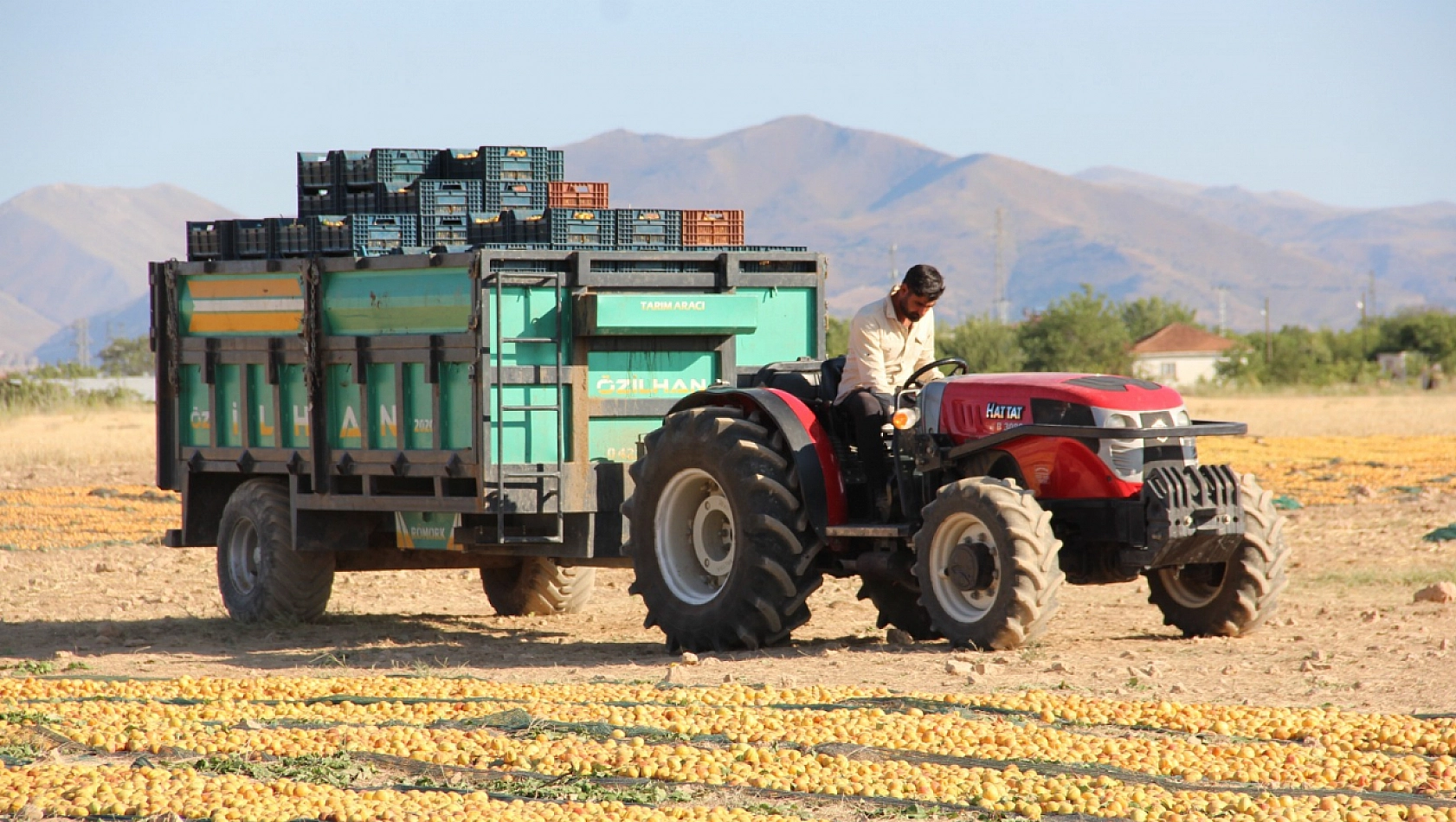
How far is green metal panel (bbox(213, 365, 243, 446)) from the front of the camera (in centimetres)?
1305

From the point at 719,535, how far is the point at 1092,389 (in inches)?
98.6

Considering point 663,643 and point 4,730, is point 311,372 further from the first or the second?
point 4,730

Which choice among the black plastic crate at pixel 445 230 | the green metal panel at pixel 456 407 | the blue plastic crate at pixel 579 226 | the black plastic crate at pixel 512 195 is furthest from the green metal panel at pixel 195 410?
the blue plastic crate at pixel 579 226

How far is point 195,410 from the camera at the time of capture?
1343cm

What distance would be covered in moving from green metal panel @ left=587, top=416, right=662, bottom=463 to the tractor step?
77.0 inches

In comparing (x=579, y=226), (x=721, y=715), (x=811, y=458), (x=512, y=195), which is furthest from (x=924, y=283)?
(x=512, y=195)

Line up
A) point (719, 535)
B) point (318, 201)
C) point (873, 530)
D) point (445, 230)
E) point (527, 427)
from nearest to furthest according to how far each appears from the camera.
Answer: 1. point (873, 530)
2. point (719, 535)
3. point (527, 427)
4. point (445, 230)
5. point (318, 201)

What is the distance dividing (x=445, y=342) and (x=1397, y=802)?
6.56 metres

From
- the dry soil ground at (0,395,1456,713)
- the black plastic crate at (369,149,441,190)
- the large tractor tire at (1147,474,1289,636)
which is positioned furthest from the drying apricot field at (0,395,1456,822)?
the black plastic crate at (369,149,441,190)

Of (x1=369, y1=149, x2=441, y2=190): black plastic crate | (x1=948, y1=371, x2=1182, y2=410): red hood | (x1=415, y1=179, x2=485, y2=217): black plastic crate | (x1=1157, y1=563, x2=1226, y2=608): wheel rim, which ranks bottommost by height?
(x1=1157, y1=563, x2=1226, y2=608): wheel rim

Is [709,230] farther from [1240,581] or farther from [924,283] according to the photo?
[1240,581]

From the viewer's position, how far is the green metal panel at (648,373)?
448 inches

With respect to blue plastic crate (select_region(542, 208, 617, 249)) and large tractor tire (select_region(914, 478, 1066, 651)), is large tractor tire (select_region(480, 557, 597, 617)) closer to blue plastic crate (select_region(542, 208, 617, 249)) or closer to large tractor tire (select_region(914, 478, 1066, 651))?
blue plastic crate (select_region(542, 208, 617, 249))

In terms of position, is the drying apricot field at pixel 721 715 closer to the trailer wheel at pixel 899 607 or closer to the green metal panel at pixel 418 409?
the trailer wheel at pixel 899 607
